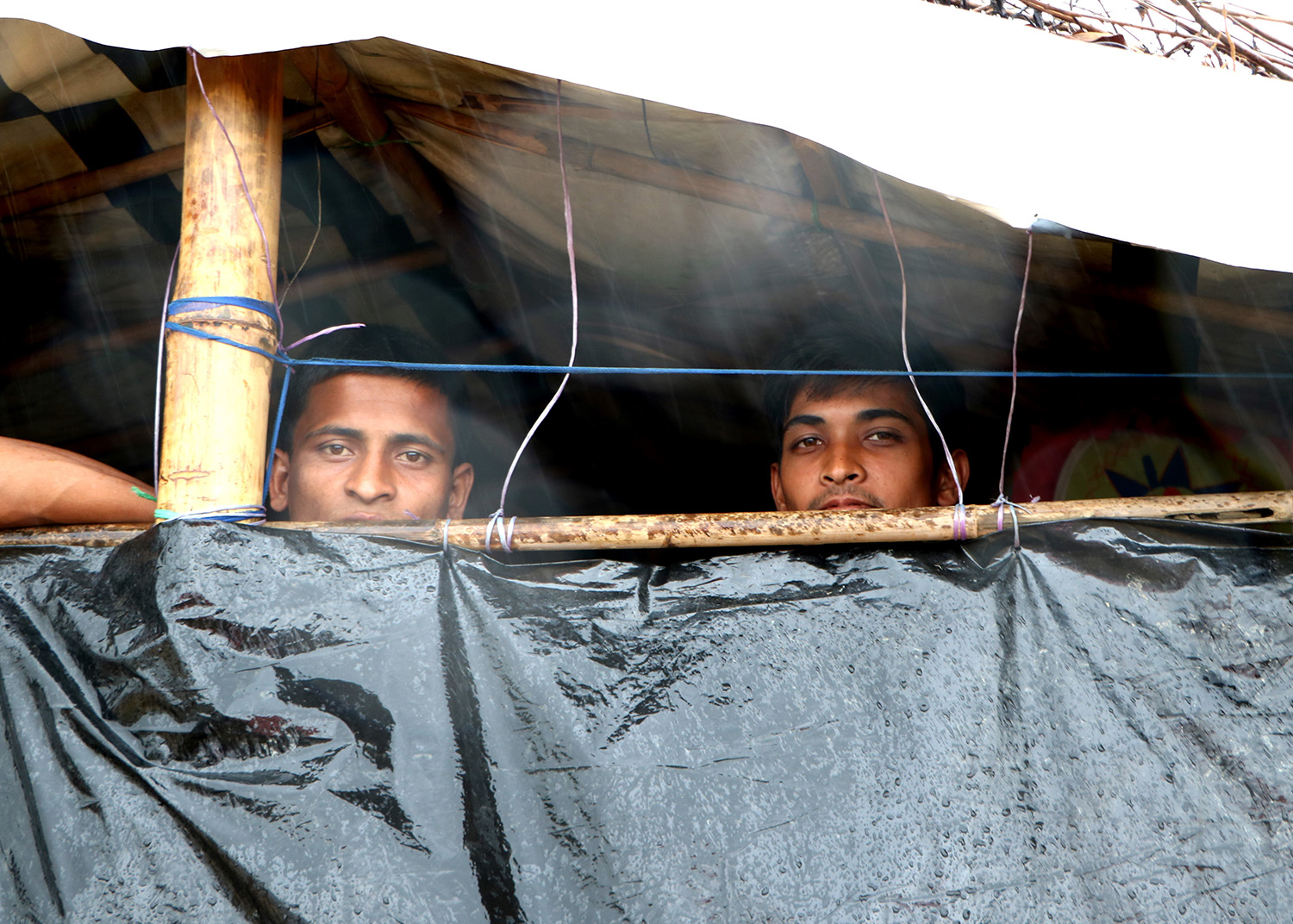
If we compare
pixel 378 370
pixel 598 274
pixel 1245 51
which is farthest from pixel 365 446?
pixel 1245 51

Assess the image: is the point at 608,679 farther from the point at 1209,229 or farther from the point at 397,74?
the point at 397,74

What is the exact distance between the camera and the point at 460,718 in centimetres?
107

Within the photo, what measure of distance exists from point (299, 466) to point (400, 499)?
25cm

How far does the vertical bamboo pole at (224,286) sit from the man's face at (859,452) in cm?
117

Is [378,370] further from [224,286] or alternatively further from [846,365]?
[846,365]

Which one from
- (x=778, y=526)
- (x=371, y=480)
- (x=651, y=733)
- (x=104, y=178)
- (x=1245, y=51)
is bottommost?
(x=651, y=733)

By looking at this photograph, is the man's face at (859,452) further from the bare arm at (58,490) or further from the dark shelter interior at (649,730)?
the bare arm at (58,490)

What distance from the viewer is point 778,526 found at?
1191 millimetres

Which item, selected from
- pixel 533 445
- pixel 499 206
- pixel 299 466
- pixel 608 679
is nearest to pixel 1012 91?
pixel 608 679

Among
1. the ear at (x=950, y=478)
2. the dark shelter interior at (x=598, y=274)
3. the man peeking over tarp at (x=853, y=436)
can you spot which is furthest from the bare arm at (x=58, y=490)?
the ear at (x=950, y=478)

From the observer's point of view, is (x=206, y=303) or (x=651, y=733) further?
(x=206, y=303)

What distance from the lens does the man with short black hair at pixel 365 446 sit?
6.19ft

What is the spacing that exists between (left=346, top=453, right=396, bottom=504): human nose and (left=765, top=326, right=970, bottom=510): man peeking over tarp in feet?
2.88

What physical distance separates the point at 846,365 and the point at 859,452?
268 mm
